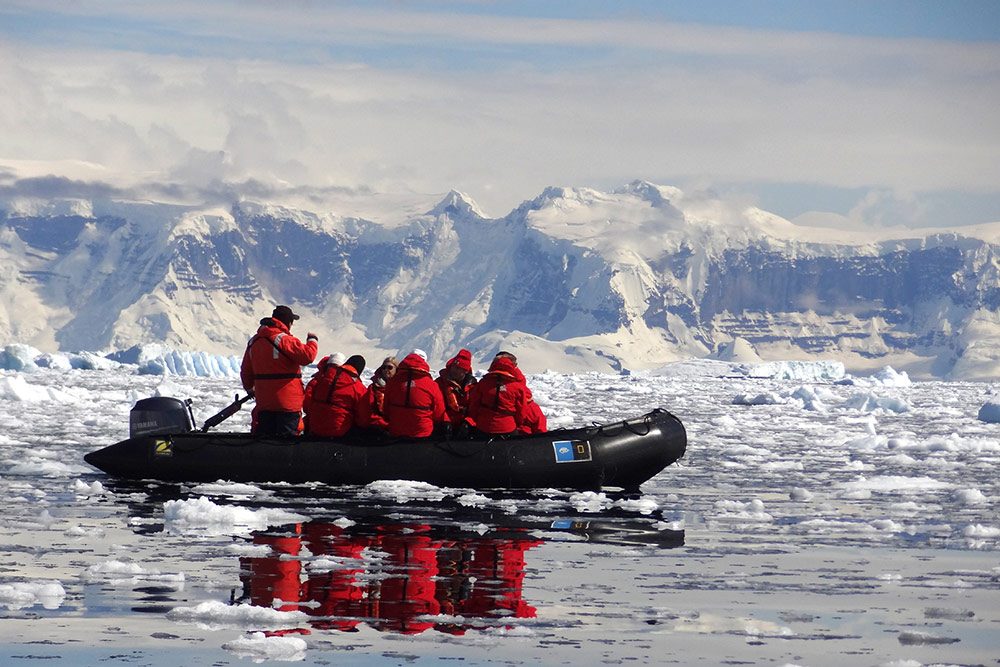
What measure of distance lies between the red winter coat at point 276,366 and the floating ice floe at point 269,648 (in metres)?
6.81

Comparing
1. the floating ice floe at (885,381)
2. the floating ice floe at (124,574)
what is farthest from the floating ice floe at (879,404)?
the floating ice floe at (885,381)

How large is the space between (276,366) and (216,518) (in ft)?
9.74

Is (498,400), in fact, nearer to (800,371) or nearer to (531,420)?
(531,420)

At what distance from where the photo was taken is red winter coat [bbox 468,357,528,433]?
13.4 meters

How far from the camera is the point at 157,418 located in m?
14.2

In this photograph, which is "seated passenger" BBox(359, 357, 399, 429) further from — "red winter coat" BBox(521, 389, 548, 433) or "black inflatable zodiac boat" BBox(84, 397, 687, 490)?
"red winter coat" BBox(521, 389, 548, 433)

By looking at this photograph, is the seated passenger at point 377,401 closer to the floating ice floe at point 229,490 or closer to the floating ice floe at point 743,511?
the floating ice floe at point 229,490

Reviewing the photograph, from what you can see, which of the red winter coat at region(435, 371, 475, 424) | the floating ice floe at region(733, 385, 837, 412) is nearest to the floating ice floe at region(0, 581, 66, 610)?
the red winter coat at region(435, 371, 475, 424)

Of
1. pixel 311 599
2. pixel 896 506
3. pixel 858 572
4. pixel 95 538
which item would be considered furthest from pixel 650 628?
pixel 896 506

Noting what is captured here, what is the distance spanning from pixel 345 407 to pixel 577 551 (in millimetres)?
4639

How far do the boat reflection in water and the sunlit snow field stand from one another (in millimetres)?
24

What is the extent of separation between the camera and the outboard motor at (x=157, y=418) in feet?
46.4

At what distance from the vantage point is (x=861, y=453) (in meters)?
19.6

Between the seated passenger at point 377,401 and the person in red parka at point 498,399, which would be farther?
the seated passenger at point 377,401
